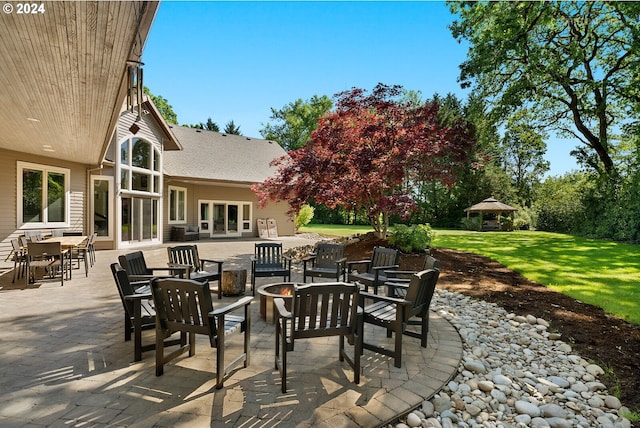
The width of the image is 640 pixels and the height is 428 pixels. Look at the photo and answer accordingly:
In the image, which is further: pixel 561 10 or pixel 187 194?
pixel 187 194

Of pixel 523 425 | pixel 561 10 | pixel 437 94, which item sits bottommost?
pixel 523 425

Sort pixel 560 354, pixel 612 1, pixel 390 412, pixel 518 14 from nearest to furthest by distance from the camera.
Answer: pixel 390 412 < pixel 560 354 < pixel 612 1 < pixel 518 14

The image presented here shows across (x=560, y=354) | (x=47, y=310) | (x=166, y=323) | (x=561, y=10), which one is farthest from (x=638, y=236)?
(x=47, y=310)

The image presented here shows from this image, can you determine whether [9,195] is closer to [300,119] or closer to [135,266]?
[135,266]

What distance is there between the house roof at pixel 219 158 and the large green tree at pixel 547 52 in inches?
424

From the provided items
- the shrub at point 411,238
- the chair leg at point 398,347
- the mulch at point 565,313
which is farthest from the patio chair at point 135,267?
the shrub at point 411,238

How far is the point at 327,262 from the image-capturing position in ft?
20.8

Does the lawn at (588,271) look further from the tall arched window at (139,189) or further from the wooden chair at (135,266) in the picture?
the tall arched window at (139,189)

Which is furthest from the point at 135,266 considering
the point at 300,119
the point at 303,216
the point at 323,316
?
the point at 300,119

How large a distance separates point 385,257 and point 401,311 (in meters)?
2.53

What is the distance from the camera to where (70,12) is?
103 inches

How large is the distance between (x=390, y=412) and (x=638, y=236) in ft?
60.5

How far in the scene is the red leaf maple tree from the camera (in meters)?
8.46

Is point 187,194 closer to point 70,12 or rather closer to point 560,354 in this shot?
point 70,12
